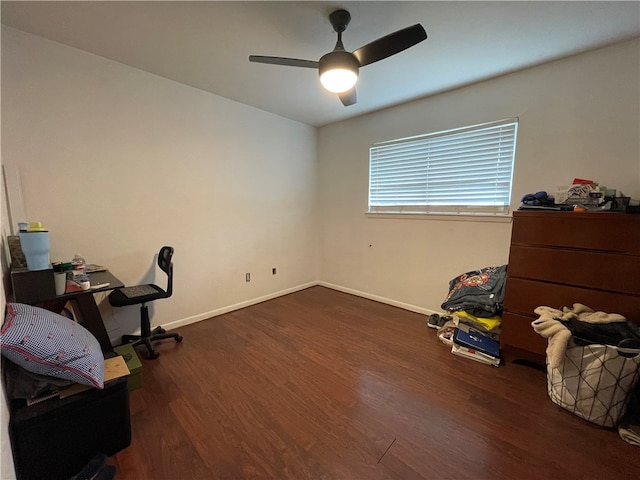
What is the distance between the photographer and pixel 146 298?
2256 mm

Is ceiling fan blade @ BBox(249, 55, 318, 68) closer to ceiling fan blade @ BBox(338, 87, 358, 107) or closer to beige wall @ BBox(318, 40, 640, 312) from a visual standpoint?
ceiling fan blade @ BBox(338, 87, 358, 107)

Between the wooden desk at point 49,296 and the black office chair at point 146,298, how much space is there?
35 cm

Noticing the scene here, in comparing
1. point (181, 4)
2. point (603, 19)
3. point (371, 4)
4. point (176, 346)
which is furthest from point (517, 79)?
point (176, 346)

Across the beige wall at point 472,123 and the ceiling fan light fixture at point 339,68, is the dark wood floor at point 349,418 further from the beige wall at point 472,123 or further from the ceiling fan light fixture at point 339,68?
the ceiling fan light fixture at point 339,68

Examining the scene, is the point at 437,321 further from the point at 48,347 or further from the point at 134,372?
the point at 48,347

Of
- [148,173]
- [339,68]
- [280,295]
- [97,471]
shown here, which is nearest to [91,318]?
[97,471]

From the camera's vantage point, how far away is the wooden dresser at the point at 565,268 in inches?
67.4

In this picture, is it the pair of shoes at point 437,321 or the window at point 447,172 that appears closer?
the window at point 447,172

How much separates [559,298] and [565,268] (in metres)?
0.23

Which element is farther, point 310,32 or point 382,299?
point 382,299

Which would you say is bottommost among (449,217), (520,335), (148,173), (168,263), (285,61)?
(520,335)

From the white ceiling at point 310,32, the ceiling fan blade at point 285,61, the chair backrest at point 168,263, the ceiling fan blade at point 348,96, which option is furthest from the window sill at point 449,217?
the chair backrest at point 168,263

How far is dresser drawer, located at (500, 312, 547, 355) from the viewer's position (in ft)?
6.66

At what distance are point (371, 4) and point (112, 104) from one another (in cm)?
224
